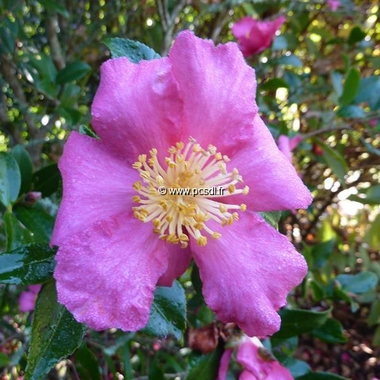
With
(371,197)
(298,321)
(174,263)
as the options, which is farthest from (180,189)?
(371,197)

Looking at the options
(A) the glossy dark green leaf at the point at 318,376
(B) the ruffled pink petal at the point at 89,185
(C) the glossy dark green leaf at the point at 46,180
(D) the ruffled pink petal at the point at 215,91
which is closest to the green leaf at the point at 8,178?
(C) the glossy dark green leaf at the point at 46,180

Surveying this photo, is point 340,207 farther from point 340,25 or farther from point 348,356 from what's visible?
point 340,25

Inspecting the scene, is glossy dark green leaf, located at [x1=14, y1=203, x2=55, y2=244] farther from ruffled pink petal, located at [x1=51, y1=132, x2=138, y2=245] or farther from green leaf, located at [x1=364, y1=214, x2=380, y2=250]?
green leaf, located at [x1=364, y1=214, x2=380, y2=250]

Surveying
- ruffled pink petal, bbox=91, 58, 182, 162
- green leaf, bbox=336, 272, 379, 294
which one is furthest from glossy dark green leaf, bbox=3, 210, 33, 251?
green leaf, bbox=336, 272, 379, 294

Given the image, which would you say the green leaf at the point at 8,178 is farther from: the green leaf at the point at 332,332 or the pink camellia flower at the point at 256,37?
the pink camellia flower at the point at 256,37

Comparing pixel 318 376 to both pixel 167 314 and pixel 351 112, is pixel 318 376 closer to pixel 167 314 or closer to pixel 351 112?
pixel 167 314

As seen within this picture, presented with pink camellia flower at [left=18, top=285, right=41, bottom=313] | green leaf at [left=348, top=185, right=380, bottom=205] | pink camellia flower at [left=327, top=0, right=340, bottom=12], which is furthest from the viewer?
pink camellia flower at [left=327, top=0, right=340, bottom=12]

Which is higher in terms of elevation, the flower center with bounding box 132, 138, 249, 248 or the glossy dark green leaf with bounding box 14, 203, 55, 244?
the flower center with bounding box 132, 138, 249, 248
